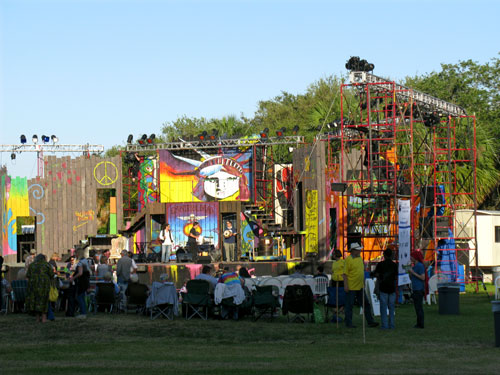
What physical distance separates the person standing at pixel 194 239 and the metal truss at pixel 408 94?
9.68 m

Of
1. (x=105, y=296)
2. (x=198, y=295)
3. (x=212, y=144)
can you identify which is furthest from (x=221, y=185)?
(x=198, y=295)

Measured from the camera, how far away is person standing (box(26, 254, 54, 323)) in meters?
17.9

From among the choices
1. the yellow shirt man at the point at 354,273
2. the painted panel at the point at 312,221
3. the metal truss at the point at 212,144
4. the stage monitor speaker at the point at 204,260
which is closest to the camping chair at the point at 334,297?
the yellow shirt man at the point at 354,273

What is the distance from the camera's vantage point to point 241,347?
14.0 meters

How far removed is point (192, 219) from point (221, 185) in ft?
6.60

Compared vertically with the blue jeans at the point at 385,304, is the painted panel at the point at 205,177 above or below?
above

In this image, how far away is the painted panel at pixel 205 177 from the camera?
4103 cm

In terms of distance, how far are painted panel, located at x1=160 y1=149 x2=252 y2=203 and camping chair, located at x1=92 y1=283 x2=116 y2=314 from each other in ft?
67.1

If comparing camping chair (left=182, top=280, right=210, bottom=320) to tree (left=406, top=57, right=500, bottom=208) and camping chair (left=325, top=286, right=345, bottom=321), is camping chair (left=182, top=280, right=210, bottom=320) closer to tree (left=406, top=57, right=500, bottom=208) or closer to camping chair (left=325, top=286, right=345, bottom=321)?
camping chair (left=325, top=286, right=345, bottom=321)

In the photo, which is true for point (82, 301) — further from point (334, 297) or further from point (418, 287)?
point (418, 287)

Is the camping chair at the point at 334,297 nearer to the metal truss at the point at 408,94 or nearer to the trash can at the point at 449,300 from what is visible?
the trash can at the point at 449,300

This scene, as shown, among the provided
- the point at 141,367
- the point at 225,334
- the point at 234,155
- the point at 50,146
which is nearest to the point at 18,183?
the point at 50,146

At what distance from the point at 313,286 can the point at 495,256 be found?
Answer: 15.1 m

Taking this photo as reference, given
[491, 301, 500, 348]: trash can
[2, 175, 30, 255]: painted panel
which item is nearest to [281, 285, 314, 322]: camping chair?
[491, 301, 500, 348]: trash can
